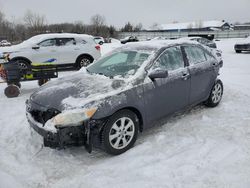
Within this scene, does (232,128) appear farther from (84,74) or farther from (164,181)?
(84,74)

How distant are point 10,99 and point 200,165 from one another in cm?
553

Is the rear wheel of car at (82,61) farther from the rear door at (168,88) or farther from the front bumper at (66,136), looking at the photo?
the front bumper at (66,136)

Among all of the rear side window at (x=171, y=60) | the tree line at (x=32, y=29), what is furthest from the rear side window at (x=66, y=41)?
→ the tree line at (x=32, y=29)

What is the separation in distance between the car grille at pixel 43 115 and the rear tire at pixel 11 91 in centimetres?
364

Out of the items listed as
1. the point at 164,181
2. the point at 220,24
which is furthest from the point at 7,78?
the point at 220,24

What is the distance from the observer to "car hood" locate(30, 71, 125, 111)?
3882 millimetres

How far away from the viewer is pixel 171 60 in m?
5.05

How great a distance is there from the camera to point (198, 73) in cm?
556

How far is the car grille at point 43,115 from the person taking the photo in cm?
391

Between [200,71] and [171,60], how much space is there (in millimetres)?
908

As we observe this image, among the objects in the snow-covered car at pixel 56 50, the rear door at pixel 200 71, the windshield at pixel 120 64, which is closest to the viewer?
the windshield at pixel 120 64

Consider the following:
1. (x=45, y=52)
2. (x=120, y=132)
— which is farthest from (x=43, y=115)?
(x=45, y=52)

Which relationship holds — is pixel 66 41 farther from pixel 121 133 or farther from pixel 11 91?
pixel 121 133

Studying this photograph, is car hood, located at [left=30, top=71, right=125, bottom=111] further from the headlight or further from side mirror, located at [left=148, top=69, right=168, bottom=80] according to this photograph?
side mirror, located at [left=148, top=69, right=168, bottom=80]
